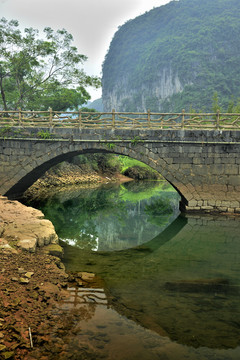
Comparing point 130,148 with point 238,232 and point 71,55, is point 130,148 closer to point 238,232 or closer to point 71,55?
point 238,232

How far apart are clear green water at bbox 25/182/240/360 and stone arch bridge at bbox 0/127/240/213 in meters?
1.21

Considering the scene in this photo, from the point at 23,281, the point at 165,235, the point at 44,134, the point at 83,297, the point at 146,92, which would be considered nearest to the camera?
the point at 23,281

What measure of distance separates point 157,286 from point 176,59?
9835cm

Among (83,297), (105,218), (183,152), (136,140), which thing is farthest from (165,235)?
Answer: (83,297)

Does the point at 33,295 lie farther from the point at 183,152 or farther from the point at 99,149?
the point at 183,152

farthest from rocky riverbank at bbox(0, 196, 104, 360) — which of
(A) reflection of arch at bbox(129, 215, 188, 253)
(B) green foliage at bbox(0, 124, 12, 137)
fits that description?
(B) green foliage at bbox(0, 124, 12, 137)

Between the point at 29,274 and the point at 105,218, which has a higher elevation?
the point at 29,274

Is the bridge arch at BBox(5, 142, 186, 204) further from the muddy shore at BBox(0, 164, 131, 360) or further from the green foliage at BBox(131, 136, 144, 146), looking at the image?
the muddy shore at BBox(0, 164, 131, 360)

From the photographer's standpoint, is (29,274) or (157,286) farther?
(157,286)

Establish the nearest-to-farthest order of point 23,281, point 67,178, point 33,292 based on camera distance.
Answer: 1. point 33,292
2. point 23,281
3. point 67,178

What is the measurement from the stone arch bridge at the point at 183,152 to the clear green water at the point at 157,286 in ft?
3.97

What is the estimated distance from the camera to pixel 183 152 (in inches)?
603

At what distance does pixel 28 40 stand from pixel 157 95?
266 feet

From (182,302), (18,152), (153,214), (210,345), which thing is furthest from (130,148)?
(210,345)
